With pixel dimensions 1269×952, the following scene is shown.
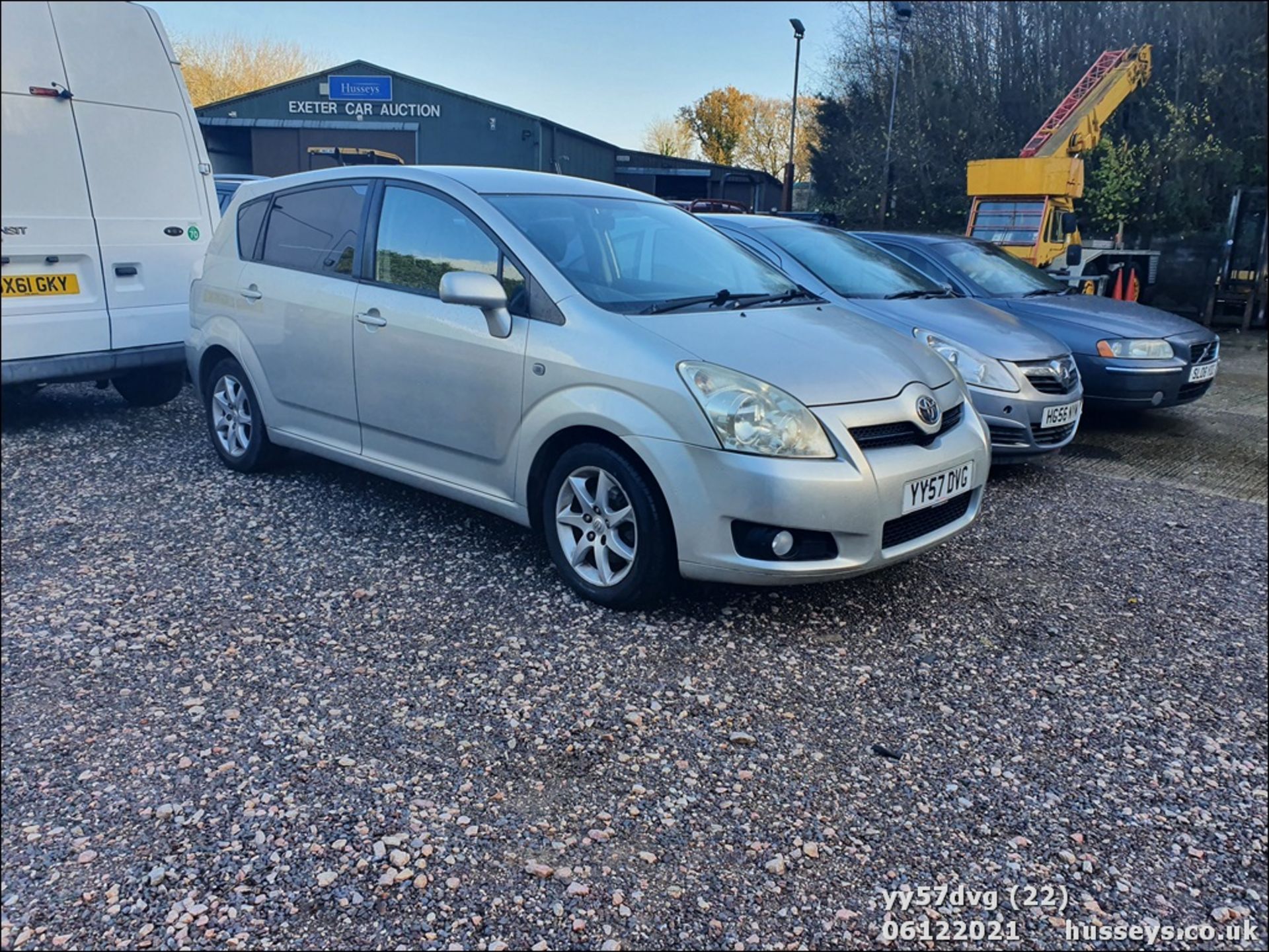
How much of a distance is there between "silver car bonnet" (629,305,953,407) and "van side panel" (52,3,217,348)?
3.06 metres

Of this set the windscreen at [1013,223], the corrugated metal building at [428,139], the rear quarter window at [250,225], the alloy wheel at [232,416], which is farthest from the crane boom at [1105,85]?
the windscreen at [1013,223]

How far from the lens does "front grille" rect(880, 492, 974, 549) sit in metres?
3.36

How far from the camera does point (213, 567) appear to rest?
378cm

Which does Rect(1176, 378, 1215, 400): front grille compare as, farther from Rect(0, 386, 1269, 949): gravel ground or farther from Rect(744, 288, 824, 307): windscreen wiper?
Rect(744, 288, 824, 307): windscreen wiper

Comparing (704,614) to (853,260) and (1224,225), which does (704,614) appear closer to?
(1224,225)

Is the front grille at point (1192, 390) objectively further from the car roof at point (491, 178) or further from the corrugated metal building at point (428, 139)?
the car roof at point (491, 178)

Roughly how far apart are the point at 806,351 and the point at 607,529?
3.18 feet

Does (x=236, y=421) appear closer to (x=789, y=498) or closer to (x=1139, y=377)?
(x=789, y=498)

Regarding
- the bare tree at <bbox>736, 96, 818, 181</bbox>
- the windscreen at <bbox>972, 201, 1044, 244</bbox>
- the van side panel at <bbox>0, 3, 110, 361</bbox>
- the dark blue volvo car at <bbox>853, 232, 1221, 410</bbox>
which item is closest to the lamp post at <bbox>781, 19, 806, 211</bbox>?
the bare tree at <bbox>736, 96, 818, 181</bbox>

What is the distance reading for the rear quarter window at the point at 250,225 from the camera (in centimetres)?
486

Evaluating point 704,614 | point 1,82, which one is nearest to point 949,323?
point 704,614

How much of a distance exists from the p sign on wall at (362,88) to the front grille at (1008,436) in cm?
377

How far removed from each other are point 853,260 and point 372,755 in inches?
193

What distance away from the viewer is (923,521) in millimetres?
3521
